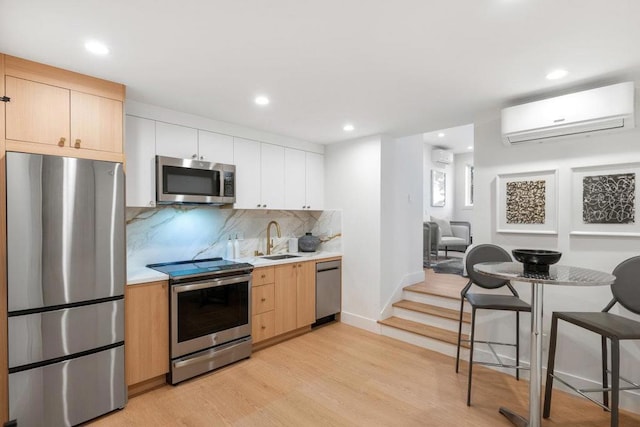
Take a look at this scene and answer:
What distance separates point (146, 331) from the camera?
2.51m

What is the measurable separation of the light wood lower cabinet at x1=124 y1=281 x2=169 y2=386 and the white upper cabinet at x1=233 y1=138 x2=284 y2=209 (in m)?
1.23

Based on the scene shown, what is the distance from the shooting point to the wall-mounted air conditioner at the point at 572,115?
2.16 metres

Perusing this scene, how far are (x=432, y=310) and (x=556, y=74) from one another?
2.65 m

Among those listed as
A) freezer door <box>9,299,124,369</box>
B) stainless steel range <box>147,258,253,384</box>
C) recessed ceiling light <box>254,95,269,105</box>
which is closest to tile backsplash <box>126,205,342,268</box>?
stainless steel range <box>147,258,253,384</box>

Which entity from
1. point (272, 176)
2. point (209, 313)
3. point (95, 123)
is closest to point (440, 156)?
point (272, 176)

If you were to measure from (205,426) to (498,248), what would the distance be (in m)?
2.68

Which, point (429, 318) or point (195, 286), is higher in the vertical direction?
point (195, 286)

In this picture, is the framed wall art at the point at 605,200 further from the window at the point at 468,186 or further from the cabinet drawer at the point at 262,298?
the window at the point at 468,186

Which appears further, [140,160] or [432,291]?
[432,291]

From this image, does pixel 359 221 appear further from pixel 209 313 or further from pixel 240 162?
pixel 209 313

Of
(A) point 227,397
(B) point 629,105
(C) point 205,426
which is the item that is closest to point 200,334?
(A) point 227,397

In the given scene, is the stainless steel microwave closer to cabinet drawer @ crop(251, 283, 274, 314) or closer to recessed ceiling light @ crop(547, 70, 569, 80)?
cabinet drawer @ crop(251, 283, 274, 314)

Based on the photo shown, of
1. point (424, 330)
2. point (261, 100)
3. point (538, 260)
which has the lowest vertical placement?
point (424, 330)

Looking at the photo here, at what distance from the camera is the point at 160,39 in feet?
5.88
